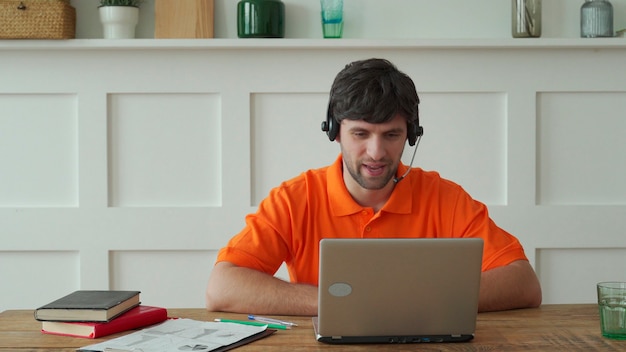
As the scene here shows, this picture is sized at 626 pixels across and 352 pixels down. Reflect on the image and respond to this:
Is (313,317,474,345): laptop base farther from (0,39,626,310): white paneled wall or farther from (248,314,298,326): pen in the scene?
(0,39,626,310): white paneled wall

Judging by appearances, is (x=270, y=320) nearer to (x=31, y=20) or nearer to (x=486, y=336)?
(x=486, y=336)

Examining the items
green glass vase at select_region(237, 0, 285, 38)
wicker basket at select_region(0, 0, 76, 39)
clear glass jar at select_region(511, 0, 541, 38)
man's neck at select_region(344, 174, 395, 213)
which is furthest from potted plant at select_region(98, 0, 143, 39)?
clear glass jar at select_region(511, 0, 541, 38)

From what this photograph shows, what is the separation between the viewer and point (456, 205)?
224 centimetres

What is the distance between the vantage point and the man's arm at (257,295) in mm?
1846

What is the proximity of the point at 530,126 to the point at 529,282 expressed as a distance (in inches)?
41.1

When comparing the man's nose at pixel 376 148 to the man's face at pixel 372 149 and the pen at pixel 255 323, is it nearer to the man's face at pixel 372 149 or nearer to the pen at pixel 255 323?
the man's face at pixel 372 149

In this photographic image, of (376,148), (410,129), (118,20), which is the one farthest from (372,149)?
(118,20)

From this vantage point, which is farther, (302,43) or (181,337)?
(302,43)

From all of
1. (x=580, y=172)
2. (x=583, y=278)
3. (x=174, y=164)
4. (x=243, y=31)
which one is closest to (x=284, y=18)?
(x=243, y=31)

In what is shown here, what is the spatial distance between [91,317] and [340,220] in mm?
764

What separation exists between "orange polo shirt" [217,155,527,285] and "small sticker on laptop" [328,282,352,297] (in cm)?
63

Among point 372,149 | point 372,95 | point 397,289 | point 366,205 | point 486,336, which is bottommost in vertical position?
point 486,336

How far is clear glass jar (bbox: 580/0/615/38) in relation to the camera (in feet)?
9.35

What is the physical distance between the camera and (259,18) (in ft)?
9.22
